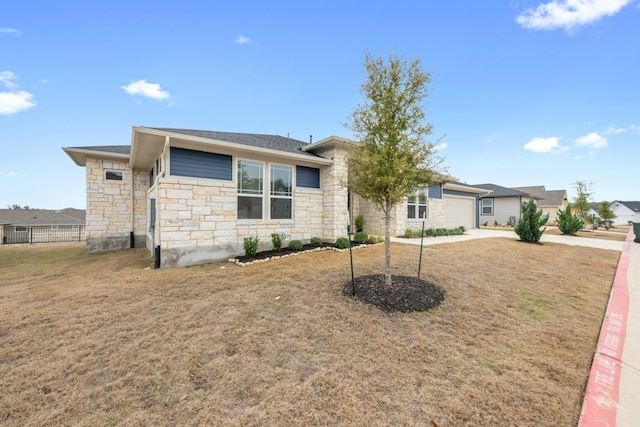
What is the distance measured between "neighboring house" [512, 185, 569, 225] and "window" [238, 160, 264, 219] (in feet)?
109

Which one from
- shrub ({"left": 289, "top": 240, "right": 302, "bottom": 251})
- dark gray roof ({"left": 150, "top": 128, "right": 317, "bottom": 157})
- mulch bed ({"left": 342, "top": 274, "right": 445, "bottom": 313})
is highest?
dark gray roof ({"left": 150, "top": 128, "right": 317, "bottom": 157})

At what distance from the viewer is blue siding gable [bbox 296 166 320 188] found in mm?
9805

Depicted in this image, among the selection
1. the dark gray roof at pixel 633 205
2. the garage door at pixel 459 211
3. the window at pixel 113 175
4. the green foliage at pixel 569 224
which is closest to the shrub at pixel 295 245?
the window at pixel 113 175

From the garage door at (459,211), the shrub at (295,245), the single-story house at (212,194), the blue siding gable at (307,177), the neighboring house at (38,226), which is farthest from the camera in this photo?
the neighboring house at (38,226)

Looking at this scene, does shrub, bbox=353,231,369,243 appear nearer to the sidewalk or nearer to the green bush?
the green bush

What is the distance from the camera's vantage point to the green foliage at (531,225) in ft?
38.1

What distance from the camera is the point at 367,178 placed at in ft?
15.4

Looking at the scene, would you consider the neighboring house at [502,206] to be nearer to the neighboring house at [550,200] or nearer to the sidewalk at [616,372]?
the neighboring house at [550,200]

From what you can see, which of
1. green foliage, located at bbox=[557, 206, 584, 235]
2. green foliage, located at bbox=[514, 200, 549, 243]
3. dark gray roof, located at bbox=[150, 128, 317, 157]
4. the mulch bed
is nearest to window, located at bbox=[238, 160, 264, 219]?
dark gray roof, located at bbox=[150, 128, 317, 157]

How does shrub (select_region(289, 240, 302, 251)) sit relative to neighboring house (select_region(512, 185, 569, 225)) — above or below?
below

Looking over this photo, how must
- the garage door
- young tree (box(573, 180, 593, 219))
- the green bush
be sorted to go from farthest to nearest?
young tree (box(573, 180, 593, 219)) → the garage door → the green bush

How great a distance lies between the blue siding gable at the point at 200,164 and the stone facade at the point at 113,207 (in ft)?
21.6

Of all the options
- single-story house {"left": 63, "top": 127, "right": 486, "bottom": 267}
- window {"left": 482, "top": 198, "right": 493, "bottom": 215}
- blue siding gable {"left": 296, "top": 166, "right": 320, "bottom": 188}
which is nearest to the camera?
single-story house {"left": 63, "top": 127, "right": 486, "bottom": 267}

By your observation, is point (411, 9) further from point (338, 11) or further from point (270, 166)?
point (270, 166)
